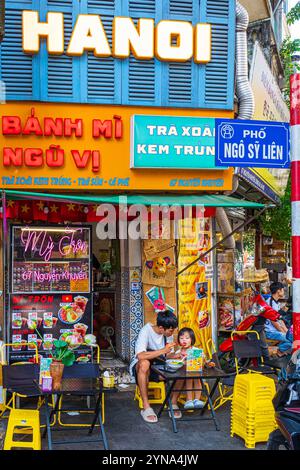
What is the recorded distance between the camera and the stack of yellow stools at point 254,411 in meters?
6.33

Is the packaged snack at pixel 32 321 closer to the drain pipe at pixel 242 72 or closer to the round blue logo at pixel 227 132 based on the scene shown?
the drain pipe at pixel 242 72

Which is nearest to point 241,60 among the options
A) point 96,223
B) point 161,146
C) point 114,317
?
point 161,146

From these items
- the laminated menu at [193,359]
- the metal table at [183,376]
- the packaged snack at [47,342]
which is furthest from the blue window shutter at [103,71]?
the metal table at [183,376]

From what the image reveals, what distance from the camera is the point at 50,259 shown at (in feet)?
27.6

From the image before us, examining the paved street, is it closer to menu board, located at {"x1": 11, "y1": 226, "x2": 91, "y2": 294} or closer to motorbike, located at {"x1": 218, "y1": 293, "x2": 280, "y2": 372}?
motorbike, located at {"x1": 218, "y1": 293, "x2": 280, "y2": 372}

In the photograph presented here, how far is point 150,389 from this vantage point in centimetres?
824

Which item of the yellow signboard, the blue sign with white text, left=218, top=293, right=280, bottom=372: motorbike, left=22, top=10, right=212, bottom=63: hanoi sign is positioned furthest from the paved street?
left=22, top=10, right=212, bottom=63: hanoi sign

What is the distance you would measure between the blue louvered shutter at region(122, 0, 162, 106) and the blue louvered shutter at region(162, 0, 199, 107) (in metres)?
0.13

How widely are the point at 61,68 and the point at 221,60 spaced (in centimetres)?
243

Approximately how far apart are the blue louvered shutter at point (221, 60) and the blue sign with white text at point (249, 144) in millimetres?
3051

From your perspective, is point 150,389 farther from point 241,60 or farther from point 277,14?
point 277,14

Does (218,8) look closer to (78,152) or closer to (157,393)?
(78,152)

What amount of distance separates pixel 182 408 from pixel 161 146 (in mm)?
3633

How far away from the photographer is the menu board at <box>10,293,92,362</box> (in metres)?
8.23
